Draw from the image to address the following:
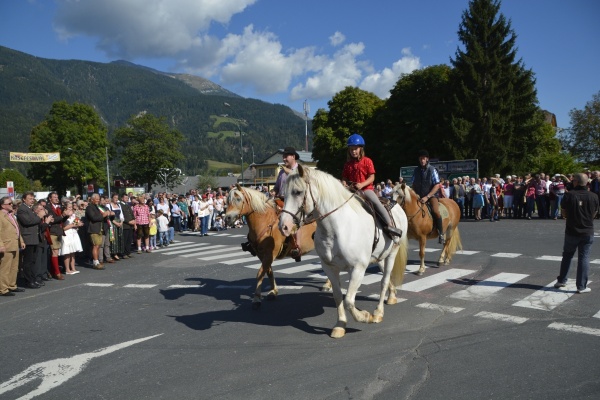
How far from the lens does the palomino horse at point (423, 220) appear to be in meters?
9.40

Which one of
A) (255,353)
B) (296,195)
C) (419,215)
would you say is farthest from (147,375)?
(419,215)

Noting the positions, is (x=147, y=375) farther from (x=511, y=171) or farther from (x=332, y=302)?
(x=511, y=171)

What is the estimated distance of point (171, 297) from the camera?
330 inches

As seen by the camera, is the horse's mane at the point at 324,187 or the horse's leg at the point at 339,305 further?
the horse's leg at the point at 339,305

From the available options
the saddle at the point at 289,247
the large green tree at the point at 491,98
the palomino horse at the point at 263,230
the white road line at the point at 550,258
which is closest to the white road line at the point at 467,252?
the white road line at the point at 550,258

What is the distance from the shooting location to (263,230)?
7543 millimetres

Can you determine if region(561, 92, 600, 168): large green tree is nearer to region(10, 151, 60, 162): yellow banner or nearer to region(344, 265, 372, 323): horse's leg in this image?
region(344, 265, 372, 323): horse's leg

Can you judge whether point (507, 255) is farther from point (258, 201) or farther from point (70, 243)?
point (70, 243)

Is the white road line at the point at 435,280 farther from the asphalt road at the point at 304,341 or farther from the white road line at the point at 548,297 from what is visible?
the white road line at the point at 548,297

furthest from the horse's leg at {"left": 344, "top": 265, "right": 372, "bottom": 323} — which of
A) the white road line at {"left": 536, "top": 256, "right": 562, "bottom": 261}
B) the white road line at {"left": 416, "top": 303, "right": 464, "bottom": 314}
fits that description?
the white road line at {"left": 536, "top": 256, "right": 562, "bottom": 261}

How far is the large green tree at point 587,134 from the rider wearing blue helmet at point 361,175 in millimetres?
50735

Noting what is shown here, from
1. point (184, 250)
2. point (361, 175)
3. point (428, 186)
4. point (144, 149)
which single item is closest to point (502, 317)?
point (361, 175)

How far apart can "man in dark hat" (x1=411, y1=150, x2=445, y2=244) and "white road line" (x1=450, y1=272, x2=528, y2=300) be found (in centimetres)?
180

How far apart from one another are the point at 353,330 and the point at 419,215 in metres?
4.64
